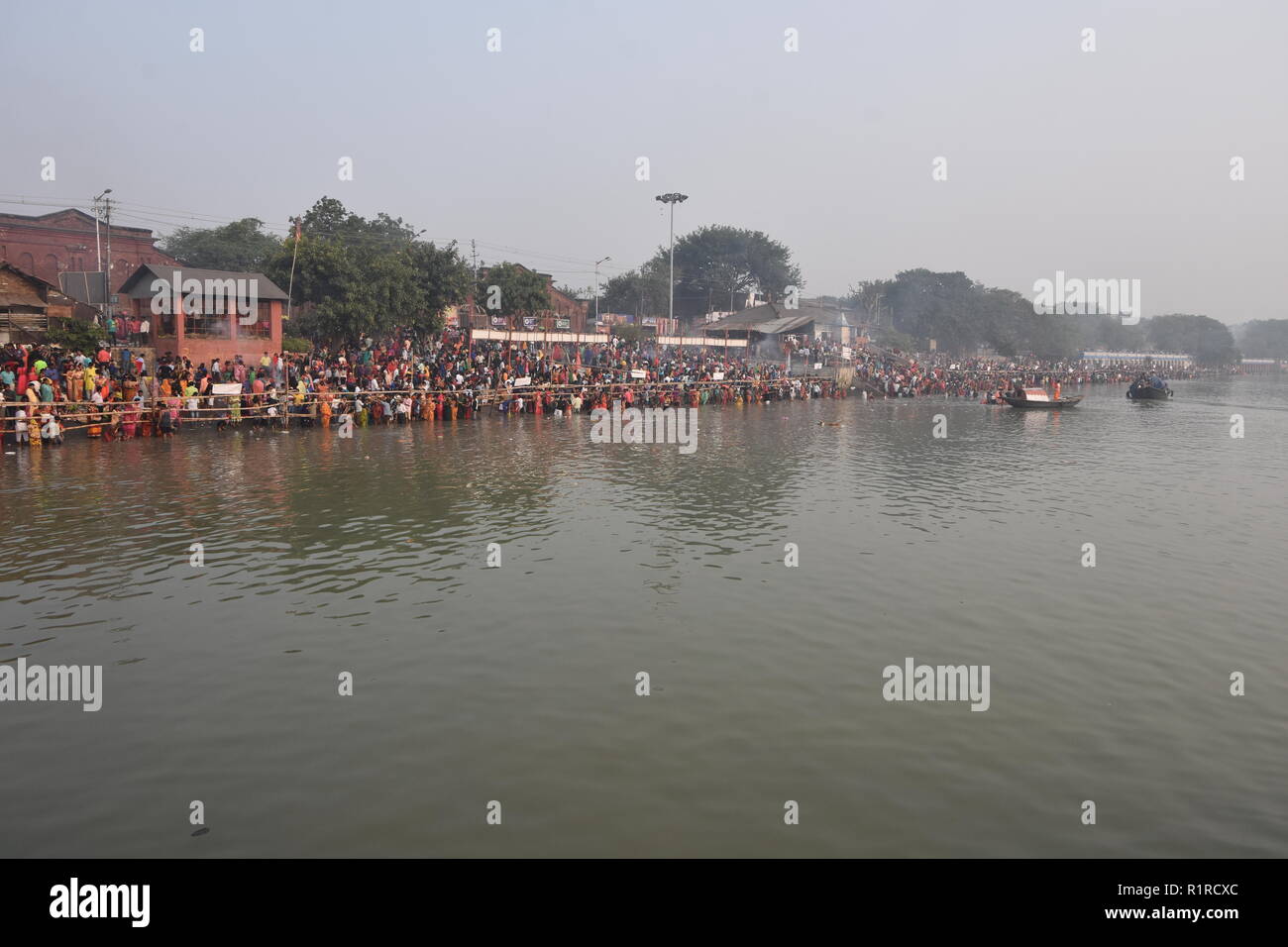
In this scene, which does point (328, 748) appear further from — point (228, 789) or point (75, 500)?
point (75, 500)

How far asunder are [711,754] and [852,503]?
39.5ft

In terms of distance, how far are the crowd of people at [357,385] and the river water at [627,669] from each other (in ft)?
19.4

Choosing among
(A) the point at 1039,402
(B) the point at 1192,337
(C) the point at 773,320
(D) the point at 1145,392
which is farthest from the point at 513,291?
(B) the point at 1192,337

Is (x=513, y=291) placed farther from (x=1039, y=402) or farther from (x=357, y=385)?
(x=1039, y=402)

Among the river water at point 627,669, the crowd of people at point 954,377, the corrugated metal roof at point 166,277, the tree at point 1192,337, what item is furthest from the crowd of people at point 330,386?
the tree at point 1192,337

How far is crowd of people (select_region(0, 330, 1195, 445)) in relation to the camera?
2442cm

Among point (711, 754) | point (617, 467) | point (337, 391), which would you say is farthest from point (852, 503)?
A: point (337, 391)

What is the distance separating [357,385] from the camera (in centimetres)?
3244
